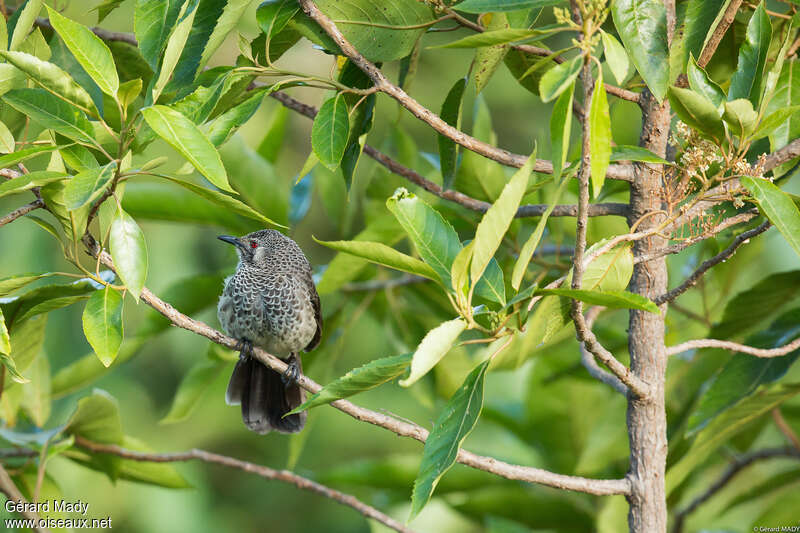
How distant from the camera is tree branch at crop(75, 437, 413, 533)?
6.81 feet

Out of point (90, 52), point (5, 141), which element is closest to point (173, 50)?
point (90, 52)

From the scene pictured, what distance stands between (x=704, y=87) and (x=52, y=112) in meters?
1.11

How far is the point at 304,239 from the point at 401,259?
452cm

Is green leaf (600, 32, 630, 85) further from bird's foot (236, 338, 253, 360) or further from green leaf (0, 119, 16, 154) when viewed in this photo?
bird's foot (236, 338, 253, 360)

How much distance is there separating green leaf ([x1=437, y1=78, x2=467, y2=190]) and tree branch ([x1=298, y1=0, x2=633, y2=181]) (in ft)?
0.75

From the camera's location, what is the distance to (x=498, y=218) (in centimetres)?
126

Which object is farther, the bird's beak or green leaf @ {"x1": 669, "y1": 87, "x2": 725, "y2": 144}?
the bird's beak

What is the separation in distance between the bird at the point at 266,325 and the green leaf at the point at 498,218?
1.78m

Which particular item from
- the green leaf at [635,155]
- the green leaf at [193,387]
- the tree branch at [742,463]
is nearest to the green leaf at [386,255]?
the green leaf at [635,155]

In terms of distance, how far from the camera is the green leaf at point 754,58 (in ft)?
5.17

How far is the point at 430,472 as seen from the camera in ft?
4.22

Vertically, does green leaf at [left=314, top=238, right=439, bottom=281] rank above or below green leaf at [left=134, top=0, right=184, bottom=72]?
below

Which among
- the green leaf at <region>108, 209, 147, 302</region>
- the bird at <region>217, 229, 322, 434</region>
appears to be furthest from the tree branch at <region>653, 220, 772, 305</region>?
the bird at <region>217, 229, 322, 434</region>

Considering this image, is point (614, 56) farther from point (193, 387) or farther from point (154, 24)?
point (193, 387)
